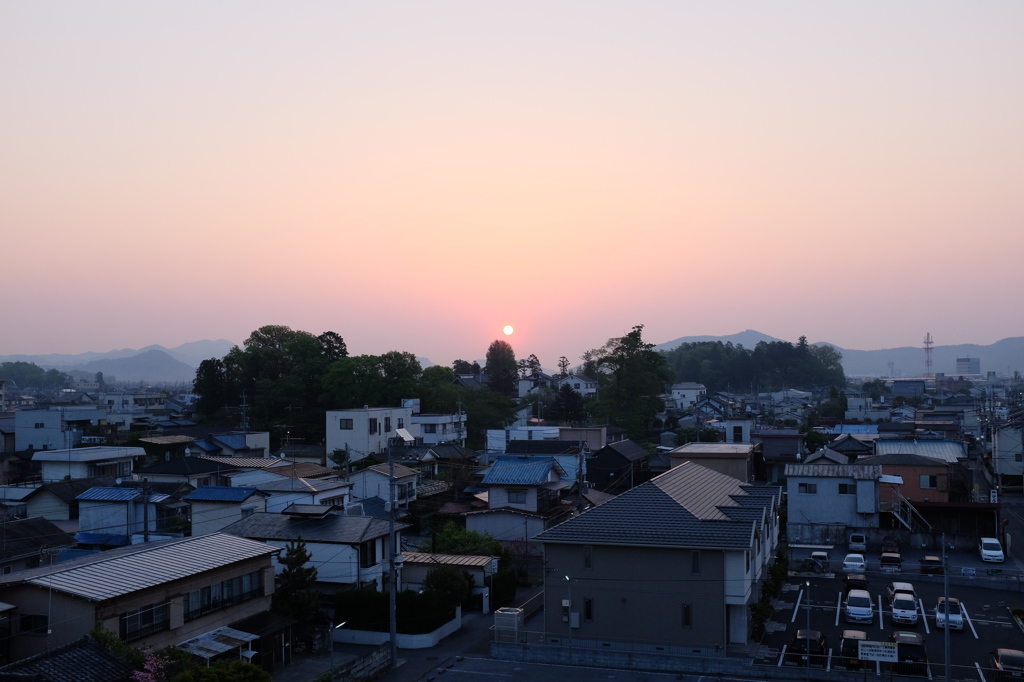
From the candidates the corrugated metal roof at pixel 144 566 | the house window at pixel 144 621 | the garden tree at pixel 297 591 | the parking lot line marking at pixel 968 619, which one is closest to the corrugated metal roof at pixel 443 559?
the garden tree at pixel 297 591

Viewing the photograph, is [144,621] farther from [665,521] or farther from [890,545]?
[890,545]

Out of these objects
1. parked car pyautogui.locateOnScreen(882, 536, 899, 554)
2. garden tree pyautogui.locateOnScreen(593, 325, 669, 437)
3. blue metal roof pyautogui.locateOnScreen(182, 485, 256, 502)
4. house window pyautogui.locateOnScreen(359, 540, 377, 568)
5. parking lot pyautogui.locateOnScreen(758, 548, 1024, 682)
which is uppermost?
garden tree pyautogui.locateOnScreen(593, 325, 669, 437)

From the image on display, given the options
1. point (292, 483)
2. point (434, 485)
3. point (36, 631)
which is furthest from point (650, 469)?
point (36, 631)

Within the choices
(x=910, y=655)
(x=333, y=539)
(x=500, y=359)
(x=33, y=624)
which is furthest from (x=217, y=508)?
(x=500, y=359)

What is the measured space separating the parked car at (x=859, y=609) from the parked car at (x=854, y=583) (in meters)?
2.25

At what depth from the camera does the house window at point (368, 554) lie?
21750 mm

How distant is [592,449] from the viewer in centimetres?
4881

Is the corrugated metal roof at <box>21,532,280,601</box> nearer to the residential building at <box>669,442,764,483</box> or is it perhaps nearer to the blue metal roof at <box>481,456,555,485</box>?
the blue metal roof at <box>481,456,555,485</box>

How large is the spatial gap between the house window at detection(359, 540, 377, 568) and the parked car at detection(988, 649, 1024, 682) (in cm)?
1459

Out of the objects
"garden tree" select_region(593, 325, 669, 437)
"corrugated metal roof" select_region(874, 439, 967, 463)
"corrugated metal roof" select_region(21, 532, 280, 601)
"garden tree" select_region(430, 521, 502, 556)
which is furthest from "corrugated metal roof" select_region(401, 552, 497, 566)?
"garden tree" select_region(593, 325, 669, 437)

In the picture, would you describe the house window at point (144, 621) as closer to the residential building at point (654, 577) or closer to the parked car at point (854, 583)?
the residential building at point (654, 577)

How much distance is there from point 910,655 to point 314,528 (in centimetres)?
1485

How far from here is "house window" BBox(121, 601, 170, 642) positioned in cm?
1527

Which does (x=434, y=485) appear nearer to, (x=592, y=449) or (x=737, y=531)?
(x=592, y=449)
